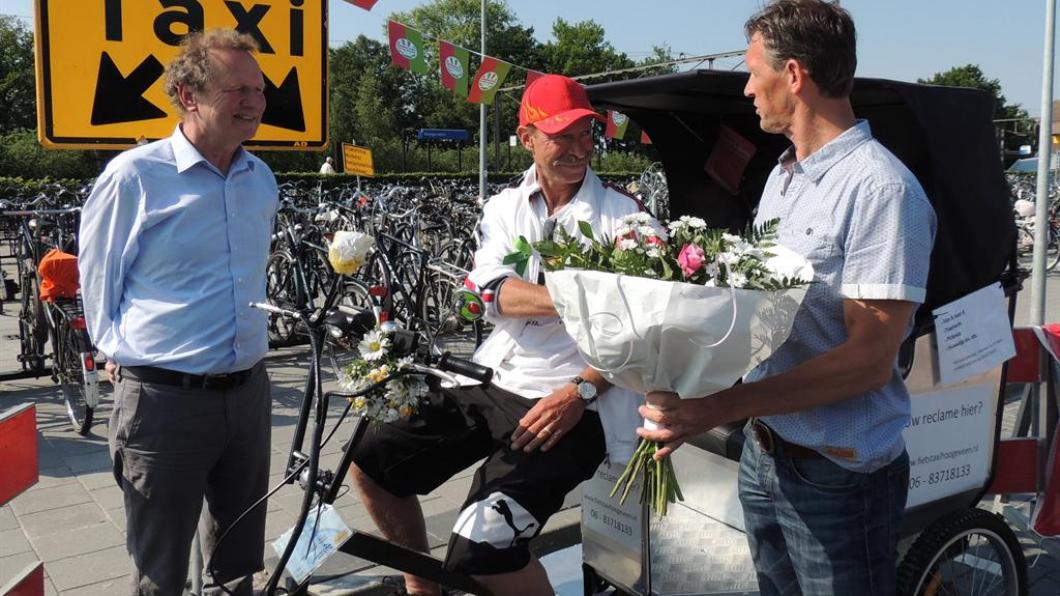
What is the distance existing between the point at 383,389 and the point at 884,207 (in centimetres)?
131

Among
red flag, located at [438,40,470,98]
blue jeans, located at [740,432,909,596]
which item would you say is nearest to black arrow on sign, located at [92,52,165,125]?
blue jeans, located at [740,432,909,596]

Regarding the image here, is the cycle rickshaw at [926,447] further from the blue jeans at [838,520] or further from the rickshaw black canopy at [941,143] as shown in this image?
the blue jeans at [838,520]

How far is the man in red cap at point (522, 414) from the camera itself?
8.15 ft

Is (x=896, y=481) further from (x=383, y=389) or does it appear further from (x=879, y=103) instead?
(x=879, y=103)

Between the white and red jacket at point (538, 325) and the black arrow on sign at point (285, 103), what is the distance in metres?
1.03

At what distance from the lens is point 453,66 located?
13.1 meters

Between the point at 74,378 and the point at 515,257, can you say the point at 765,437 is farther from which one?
the point at 74,378

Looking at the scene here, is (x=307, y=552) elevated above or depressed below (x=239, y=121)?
below

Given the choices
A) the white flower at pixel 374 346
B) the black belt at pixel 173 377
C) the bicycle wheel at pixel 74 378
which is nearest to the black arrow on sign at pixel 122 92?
the black belt at pixel 173 377

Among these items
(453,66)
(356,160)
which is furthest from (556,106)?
(356,160)

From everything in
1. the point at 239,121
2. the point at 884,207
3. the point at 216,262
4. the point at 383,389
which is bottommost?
the point at 383,389

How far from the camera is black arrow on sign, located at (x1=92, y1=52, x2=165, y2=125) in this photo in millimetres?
2898

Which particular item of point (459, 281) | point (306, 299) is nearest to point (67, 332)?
point (306, 299)

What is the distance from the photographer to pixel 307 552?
2502mm
